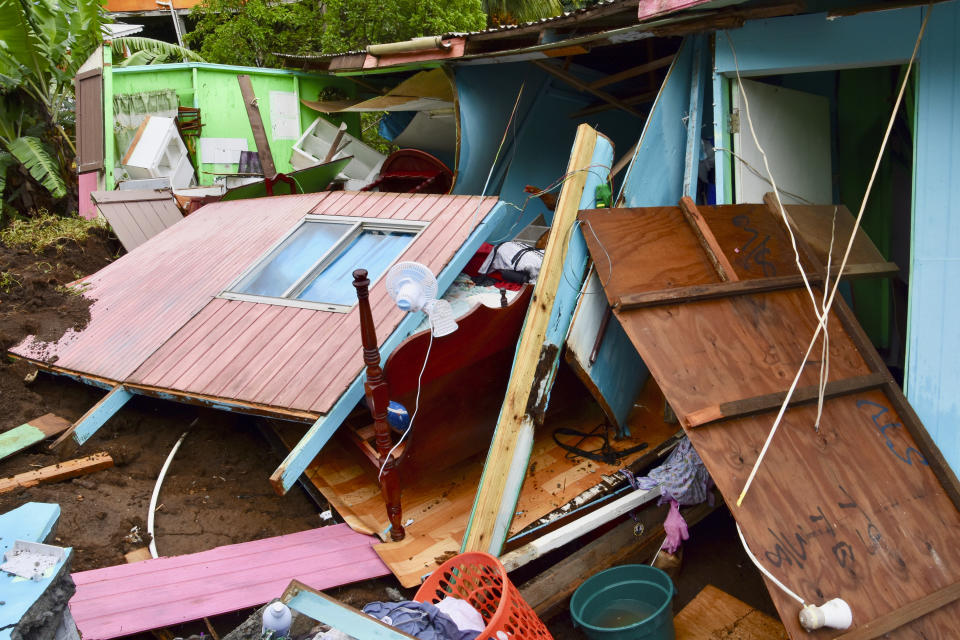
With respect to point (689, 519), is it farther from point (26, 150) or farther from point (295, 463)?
point (26, 150)

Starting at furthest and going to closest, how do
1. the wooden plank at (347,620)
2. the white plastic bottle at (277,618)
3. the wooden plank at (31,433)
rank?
1. the wooden plank at (31,433)
2. the white plastic bottle at (277,618)
3. the wooden plank at (347,620)

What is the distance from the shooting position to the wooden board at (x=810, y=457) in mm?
3266

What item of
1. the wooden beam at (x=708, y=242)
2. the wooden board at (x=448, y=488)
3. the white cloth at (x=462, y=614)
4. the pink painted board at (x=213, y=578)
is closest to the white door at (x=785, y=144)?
the wooden beam at (x=708, y=242)

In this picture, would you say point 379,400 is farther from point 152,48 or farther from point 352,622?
point 152,48

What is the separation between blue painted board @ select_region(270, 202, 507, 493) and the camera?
3961mm

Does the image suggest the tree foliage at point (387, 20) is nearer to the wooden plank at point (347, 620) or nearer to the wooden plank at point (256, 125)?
the wooden plank at point (256, 125)

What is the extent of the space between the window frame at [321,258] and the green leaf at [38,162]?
686 centimetres

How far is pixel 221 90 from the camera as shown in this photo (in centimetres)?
1168

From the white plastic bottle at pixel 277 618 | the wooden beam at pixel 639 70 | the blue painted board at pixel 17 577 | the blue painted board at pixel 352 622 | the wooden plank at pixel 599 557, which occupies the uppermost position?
the wooden beam at pixel 639 70

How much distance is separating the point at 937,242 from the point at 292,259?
15.3 feet

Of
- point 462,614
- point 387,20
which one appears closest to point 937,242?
point 462,614

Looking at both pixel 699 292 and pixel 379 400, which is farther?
pixel 699 292

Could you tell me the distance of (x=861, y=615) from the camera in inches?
124

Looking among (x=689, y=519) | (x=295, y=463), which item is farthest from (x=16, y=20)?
(x=689, y=519)
